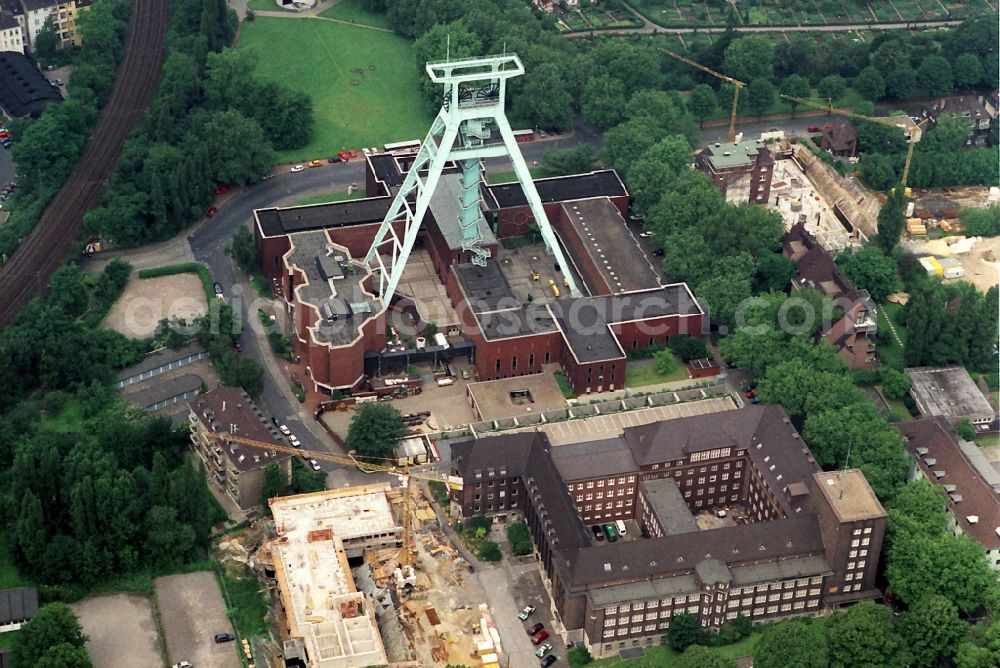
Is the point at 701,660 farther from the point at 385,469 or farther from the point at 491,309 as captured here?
the point at 491,309

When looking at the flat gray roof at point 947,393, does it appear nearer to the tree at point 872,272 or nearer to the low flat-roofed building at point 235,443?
the tree at point 872,272

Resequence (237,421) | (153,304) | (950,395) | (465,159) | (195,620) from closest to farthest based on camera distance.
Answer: (195,620) < (237,421) < (950,395) < (465,159) < (153,304)

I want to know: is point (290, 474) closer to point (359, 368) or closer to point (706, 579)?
point (359, 368)

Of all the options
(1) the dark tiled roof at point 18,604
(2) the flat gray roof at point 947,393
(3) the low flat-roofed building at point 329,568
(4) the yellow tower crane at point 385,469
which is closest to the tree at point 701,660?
(3) the low flat-roofed building at point 329,568

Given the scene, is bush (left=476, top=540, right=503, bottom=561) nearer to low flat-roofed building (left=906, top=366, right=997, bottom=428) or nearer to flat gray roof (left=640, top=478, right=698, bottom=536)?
flat gray roof (left=640, top=478, right=698, bottom=536)

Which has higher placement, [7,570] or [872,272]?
[872,272]

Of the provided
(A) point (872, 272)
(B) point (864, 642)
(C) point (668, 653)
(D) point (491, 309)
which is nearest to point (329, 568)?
(C) point (668, 653)

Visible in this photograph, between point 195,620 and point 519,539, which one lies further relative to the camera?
point 519,539
